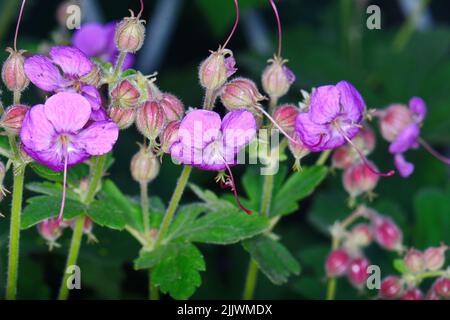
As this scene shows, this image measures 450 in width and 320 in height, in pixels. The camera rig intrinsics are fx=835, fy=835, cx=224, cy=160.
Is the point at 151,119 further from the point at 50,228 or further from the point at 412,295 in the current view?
the point at 412,295

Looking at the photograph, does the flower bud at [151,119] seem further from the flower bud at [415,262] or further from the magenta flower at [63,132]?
the flower bud at [415,262]

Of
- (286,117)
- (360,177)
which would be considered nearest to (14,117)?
(286,117)

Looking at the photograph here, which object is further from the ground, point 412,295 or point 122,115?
point 122,115

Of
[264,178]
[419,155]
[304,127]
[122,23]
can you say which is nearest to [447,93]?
[419,155]

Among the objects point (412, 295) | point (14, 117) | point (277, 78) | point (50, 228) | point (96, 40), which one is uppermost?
point (96, 40)

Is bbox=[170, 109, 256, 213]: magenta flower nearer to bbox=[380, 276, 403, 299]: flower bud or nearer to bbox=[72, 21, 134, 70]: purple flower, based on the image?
bbox=[380, 276, 403, 299]: flower bud

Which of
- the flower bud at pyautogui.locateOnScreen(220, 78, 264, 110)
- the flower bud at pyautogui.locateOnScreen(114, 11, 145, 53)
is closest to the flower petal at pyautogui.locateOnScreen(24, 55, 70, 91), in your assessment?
the flower bud at pyautogui.locateOnScreen(114, 11, 145, 53)

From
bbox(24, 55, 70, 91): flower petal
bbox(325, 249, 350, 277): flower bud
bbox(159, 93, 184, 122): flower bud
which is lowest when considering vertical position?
bbox(325, 249, 350, 277): flower bud
